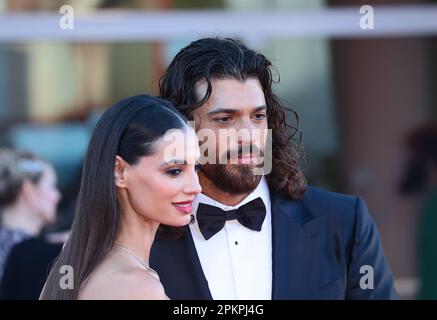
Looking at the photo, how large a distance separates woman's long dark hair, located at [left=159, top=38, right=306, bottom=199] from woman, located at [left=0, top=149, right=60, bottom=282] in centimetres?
191

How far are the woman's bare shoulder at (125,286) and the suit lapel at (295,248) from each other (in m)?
0.38

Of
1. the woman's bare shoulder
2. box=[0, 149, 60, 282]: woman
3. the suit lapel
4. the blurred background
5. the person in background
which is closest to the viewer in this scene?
the woman's bare shoulder

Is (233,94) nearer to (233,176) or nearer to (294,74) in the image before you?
(233,176)

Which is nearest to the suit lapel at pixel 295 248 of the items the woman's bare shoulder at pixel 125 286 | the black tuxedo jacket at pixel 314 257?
the black tuxedo jacket at pixel 314 257

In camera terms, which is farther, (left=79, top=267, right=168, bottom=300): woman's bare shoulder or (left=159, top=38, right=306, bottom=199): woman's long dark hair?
(left=159, top=38, right=306, bottom=199): woman's long dark hair

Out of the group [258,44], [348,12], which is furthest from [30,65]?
[348,12]

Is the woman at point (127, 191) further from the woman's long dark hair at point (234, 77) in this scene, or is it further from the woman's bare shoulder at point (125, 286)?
the woman's long dark hair at point (234, 77)

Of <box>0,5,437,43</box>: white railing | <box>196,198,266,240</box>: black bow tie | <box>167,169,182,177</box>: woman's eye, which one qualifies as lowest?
<box>196,198,266,240</box>: black bow tie

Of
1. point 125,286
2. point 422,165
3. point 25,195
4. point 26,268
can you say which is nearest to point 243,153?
point 125,286

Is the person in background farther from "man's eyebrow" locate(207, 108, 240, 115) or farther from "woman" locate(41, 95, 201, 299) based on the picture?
"woman" locate(41, 95, 201, 299)

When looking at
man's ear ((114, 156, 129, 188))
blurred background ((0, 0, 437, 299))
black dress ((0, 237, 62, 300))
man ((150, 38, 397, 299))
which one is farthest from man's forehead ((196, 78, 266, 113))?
blurred background ((0, 0, 437, 299))

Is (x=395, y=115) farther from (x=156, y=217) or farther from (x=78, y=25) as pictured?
(x=156, y=217)

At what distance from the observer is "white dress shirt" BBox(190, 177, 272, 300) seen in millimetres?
2576

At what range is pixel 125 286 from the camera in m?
2.24
